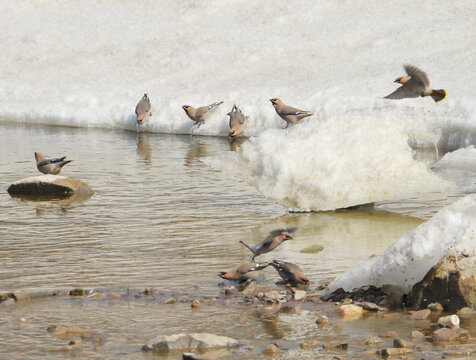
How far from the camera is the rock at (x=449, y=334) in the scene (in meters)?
5.38

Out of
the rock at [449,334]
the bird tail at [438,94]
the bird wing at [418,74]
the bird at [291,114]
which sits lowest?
the rock at [449,334]

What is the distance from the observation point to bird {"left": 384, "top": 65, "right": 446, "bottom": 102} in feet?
37.9

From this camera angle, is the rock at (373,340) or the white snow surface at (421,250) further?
the white snow surface at (421,250)

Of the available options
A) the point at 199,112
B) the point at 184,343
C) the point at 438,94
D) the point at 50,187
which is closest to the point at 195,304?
the point at 184,343

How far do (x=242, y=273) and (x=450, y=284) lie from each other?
1.56 m

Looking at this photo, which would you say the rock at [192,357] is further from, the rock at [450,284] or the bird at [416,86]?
the bird at [416,86]

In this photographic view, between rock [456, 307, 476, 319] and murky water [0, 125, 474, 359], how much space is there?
69 cm

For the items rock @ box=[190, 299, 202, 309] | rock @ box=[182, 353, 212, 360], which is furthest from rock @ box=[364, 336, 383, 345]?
rock @ box=[190, 299, 202, 309]

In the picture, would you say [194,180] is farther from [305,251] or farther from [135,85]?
[135,85]

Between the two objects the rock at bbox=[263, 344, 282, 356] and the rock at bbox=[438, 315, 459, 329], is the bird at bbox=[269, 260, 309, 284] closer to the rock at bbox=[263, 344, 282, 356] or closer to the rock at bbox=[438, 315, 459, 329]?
the rock at bbox=[438, 315, 459, 329]

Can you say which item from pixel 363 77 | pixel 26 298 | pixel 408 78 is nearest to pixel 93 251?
pixel 26 298

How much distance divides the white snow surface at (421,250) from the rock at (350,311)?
27 centimetres

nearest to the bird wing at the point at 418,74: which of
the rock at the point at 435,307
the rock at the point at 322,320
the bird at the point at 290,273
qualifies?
the bird at the point at 290,273

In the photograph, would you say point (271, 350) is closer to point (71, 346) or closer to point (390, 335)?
point (390, 335)
